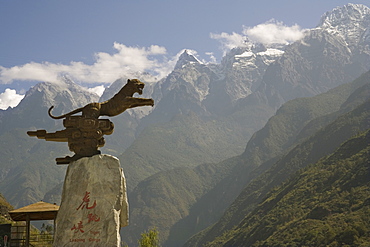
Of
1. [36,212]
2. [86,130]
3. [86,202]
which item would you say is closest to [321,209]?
[36,212]

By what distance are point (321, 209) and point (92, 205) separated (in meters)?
74.5

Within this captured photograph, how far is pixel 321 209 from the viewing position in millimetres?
80750

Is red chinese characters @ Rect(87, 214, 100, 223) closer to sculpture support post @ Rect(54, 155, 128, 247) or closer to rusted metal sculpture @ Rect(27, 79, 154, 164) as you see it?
sculpture support post @ Rect(54, 155, 128, 247)

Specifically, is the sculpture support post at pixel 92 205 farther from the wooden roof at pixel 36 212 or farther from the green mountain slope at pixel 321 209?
the green mountain slope at pixel 321 209

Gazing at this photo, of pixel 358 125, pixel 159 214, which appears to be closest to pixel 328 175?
pixel 358 125

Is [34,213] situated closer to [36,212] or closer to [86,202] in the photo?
[36,212]

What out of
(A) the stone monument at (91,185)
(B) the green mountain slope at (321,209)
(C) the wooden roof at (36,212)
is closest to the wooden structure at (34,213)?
(C) the wooden roof at (36,212)

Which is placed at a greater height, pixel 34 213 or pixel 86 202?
pixel 34 213

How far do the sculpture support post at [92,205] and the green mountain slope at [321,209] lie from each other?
57513 millimetres

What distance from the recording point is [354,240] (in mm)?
64125

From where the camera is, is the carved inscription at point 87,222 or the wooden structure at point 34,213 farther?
the wooden structure at point 34,213

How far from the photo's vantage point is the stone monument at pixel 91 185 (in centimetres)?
1150

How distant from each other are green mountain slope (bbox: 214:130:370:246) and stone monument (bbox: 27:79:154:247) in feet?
188

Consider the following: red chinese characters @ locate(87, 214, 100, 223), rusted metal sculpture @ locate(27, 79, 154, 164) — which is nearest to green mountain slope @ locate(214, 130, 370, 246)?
rusted metal sculpture @ locate(27, 79, 154, 164)
